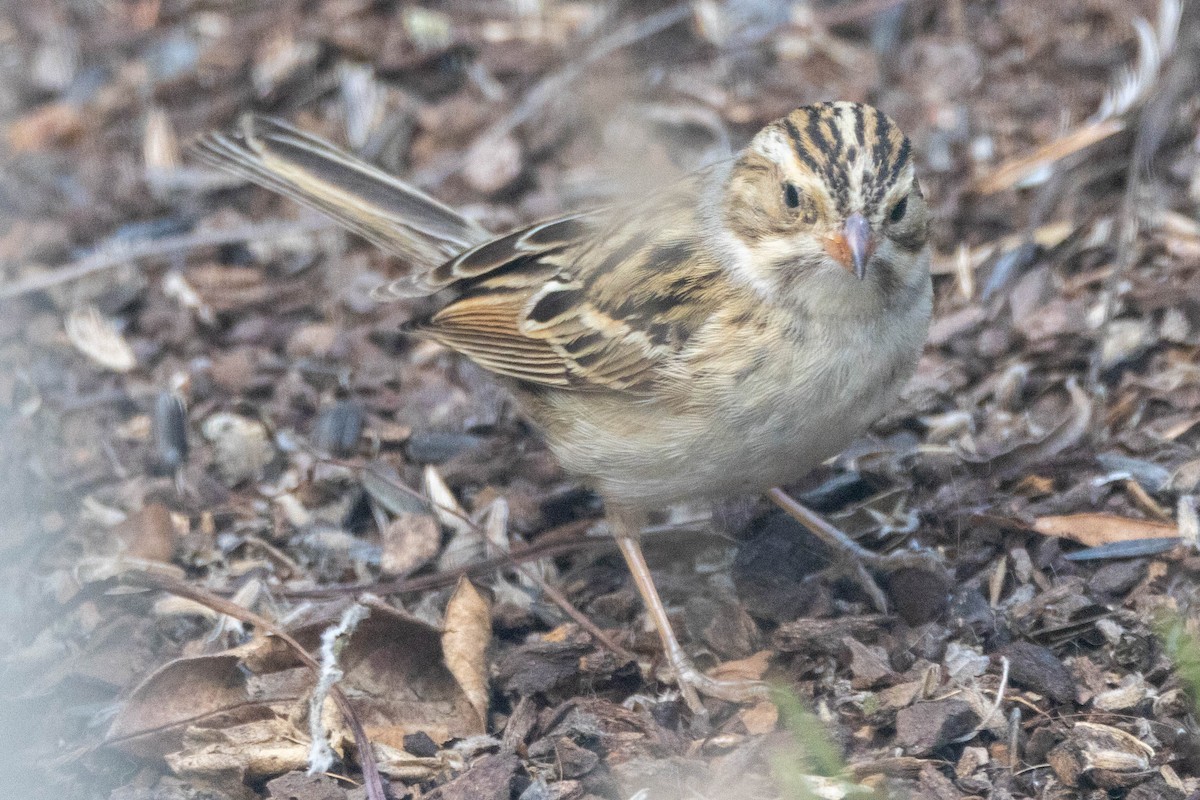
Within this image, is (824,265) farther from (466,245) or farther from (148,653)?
(148,653)

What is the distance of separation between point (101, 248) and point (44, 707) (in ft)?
9.71

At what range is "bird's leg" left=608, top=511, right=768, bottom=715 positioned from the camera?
15.4ft

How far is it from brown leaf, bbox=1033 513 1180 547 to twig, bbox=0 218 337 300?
3826mm

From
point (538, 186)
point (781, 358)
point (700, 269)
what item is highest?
point (538, 186)

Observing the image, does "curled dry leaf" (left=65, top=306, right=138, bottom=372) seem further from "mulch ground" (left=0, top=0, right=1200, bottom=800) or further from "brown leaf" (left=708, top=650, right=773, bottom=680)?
"brown leaf" (left=708, top=650, right=773, bottom=680)

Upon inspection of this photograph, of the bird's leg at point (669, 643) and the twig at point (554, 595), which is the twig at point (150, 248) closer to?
the twig at point (554, 595)

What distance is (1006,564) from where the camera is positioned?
4914 mm

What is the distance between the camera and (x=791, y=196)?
173 inches

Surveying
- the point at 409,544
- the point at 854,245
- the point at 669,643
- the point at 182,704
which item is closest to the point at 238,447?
the point at 409,544

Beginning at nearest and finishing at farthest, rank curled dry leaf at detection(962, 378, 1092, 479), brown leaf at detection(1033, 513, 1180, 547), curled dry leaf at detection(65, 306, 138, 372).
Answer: brown leaf at detection(1033, 513, 1180, 547)
curled dry leaf at detection(962, 378, 1092, 479)
curled dry leaf at detection(65, 306, 138, 372)

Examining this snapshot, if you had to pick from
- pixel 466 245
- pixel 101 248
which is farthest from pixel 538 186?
pixel 101 248

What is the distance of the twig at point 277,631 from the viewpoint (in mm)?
4336

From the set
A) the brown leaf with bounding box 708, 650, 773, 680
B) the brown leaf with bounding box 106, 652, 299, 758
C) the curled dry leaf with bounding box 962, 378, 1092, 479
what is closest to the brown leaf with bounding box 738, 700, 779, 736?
the brown leaf with bounding box 708, 650, 773, 680

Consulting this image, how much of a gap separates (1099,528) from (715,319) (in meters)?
1.60
